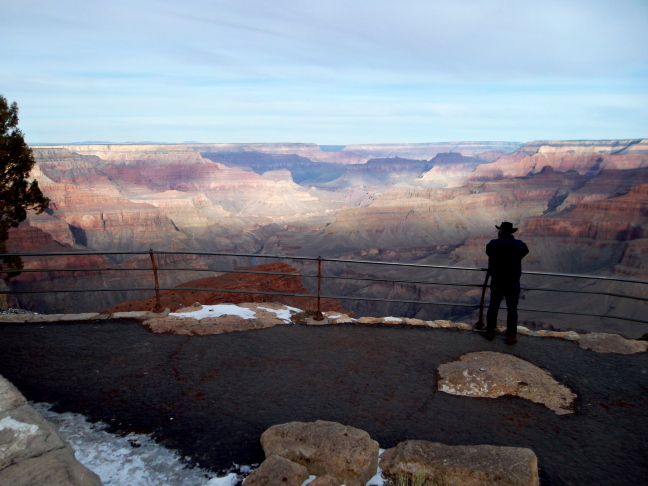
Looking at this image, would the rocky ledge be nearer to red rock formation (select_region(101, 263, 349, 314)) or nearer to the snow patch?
the snow patch

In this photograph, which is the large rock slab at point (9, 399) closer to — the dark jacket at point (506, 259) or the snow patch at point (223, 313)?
the snow patch at point (223, 313)

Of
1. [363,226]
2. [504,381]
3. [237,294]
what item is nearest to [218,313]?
[504,381]

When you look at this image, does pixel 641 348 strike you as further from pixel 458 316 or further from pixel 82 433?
pixel 458 316

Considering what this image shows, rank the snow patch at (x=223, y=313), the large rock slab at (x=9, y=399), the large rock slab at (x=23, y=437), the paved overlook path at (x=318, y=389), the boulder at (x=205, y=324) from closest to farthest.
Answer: the large rock slab at (x=23, y=437) < the large rock slab at (x=9, y=399) < the paved overlook path at (x=318, y=389) < the boulder at (x=205, y=324) < the snow patch at (x=223, y=313)

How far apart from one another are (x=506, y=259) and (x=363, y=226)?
354ft

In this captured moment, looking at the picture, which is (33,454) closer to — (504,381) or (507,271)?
(504,381)

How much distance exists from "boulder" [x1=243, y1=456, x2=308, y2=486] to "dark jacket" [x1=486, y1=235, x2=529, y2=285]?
425 centimetres

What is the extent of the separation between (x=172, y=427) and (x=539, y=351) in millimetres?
5025

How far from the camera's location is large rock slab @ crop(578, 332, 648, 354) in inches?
240

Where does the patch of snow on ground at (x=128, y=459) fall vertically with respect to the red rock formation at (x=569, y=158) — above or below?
below

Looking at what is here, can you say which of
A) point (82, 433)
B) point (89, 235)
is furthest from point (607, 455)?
point (89, 235)

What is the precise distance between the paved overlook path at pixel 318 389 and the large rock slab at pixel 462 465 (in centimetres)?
50

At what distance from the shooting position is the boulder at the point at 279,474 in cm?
291

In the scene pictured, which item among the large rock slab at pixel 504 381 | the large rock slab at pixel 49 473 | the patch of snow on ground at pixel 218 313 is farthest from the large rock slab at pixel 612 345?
the large rock slab at pixel 49 473
